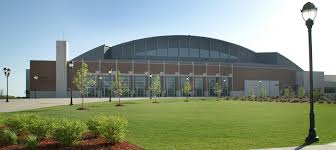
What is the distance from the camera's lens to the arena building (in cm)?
8956

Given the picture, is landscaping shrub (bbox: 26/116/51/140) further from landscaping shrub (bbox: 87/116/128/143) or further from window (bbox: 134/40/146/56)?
Result: window (bbox: 134/40/146/56)

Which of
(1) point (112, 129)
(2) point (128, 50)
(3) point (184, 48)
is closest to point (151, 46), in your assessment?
(2) point (128, 50)

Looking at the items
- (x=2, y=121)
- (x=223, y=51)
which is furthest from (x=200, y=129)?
(x=223, y=51)

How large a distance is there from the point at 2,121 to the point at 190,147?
7.63 metres

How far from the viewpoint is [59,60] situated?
3546 inches

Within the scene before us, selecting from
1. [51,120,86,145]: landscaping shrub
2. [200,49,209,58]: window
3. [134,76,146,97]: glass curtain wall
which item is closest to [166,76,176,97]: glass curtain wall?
[134,76,146,97]: glass curtain wall

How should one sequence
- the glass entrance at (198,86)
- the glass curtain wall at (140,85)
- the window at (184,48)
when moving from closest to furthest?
the glass curtain wall at (140,85) < the glass entrance at (198,86) < the window at (184,48)

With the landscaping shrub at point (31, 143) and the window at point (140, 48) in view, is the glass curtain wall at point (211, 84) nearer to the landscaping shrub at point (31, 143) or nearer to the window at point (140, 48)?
the window at point (140, 48)

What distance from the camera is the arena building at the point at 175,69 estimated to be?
89.6 m

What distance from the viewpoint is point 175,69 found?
101 meters

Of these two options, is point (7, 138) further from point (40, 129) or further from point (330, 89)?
point (330, 89)

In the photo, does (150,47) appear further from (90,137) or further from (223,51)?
(90,137)

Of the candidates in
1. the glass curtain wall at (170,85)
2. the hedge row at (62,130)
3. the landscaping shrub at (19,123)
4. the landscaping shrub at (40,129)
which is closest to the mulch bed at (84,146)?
the hedge row at (62,130)

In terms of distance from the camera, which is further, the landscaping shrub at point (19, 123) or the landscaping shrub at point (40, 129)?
the landscaping shrub at point (19, 123)
